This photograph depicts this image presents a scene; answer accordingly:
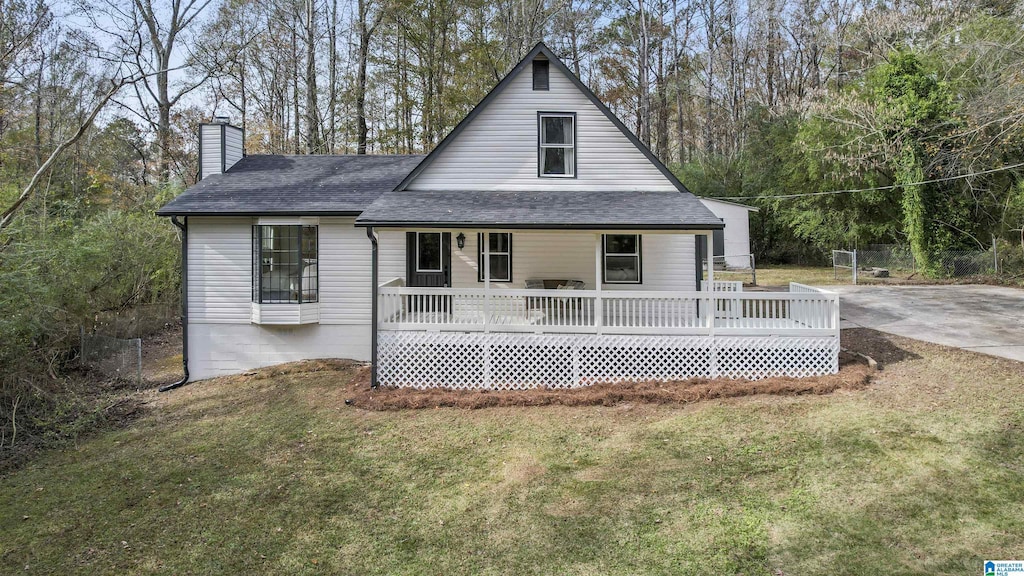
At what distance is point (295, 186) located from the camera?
12312 mm

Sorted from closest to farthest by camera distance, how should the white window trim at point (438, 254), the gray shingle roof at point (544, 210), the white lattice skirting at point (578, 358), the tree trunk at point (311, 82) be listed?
the gray shingle roof at point (544, 210) < the white lattice skirting at point (578, 358) < the white window trim at point (438, 254) < the tree trunk at point (311, 82)

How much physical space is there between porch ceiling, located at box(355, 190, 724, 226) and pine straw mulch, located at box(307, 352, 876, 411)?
110 inches

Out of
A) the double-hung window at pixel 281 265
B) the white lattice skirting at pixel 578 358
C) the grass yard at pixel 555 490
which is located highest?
the double-hung window at pixel 281 265

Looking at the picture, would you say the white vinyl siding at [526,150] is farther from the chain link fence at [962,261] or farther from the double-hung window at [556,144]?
the chain link fence at [962,261]

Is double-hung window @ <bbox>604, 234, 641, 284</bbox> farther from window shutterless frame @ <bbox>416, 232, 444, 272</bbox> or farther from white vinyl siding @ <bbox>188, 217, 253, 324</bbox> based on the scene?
white vinyl siding @ <bbox>188, 217, 253, 324</bbox>

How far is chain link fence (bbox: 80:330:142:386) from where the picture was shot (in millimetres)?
12117

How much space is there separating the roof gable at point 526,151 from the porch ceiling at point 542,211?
0.96 feet

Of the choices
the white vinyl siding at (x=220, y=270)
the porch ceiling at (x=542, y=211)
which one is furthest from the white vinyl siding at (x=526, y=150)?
the white vinyl siding at (x=220, y=270)

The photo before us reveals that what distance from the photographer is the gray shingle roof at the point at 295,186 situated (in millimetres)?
11320

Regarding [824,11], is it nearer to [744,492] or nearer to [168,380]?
[744,492]

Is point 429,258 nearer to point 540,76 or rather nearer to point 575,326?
point 575,326

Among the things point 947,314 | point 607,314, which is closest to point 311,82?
point 607,314

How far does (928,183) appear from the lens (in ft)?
70.3

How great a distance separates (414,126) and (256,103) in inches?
349
